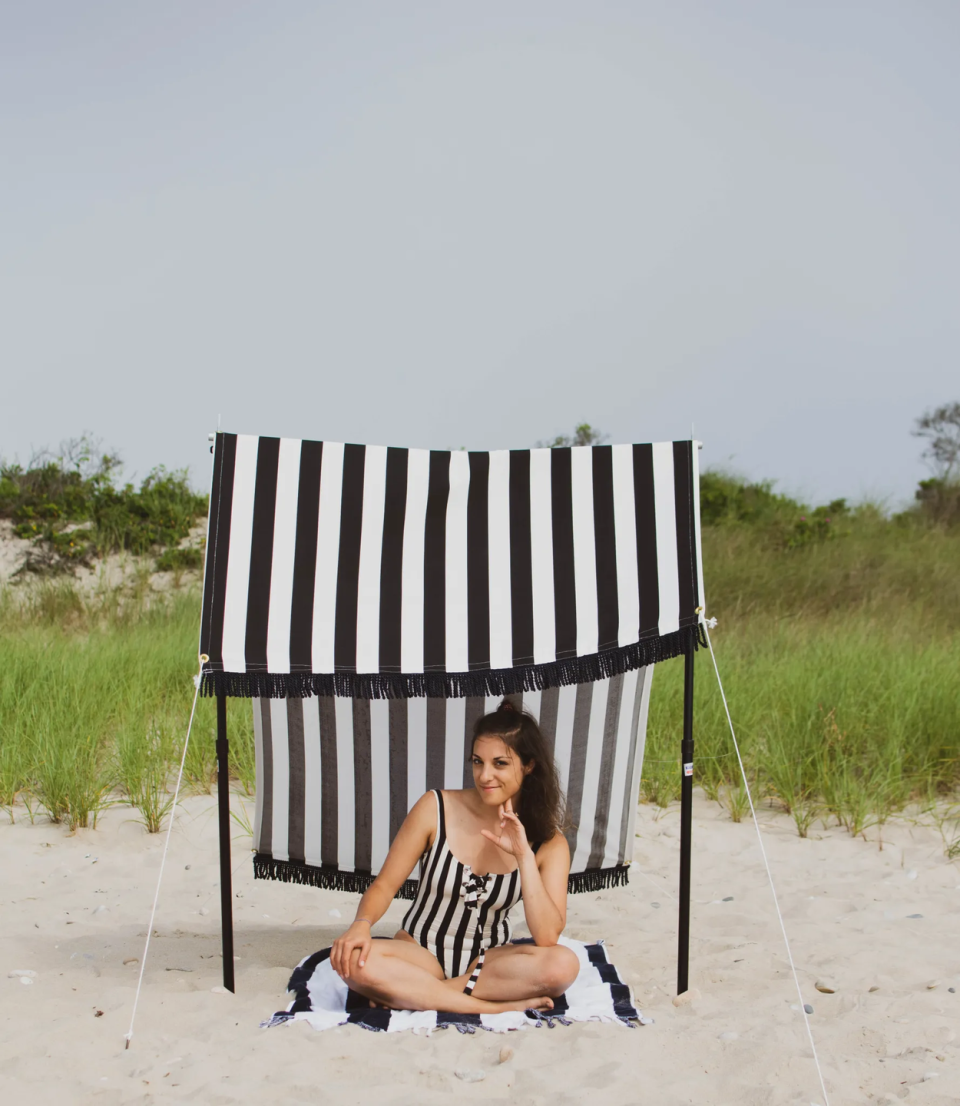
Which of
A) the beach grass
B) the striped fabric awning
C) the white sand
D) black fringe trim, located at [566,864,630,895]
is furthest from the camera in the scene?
the beach grass

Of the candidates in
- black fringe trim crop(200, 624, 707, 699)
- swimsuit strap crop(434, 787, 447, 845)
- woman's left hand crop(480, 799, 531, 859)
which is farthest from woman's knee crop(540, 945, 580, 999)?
black fringe trim crop(200, 624, 707, 699)

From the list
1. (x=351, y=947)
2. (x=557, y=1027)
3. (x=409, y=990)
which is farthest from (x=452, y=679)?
(x=557, y=1027)

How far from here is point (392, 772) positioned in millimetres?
3498

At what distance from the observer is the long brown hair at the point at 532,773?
281cm

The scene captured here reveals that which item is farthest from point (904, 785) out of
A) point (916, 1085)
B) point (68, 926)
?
point (68, 926)

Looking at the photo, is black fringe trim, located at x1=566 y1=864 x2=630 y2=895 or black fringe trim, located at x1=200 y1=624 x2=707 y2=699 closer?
black fringe trim, located at x1=200 y1=624 x2=707 y2=699

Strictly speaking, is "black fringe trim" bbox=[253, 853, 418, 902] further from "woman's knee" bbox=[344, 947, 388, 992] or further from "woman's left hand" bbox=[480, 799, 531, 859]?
"woman's left hand" bbox=[480, 799, 531, 859]

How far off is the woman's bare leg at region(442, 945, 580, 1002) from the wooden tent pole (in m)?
0.41

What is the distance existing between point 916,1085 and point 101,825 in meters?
3.39

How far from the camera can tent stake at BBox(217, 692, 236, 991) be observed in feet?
9.18

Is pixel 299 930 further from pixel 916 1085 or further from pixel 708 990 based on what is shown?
pixel 916 1085

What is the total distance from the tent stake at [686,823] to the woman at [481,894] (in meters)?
0.34

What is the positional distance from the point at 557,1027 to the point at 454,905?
0.41m

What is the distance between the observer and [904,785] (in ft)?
15.9
